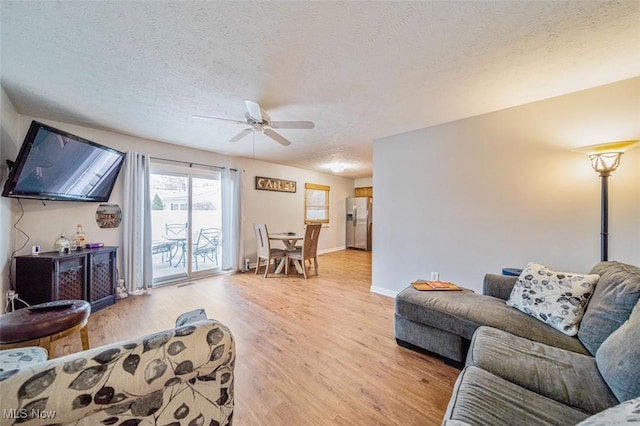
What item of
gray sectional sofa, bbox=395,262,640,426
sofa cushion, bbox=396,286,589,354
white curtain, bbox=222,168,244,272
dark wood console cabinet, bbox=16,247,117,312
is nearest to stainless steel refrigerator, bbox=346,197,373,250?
white curtain, bbox=222,168,244,272

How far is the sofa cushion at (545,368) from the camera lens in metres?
1.01

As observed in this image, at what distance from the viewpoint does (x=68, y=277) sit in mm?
2586

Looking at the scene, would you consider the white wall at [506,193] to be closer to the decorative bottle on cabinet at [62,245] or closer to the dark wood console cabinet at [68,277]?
the dark wood console cabinet at [68,277]

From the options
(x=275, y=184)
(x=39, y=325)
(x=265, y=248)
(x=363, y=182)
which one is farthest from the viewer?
(x=363, y=182)

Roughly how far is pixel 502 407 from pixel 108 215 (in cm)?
451

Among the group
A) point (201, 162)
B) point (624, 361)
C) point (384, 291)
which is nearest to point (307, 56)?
point (624, 361)

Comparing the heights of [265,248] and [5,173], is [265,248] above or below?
below

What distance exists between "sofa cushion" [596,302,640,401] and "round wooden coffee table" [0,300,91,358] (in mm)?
2997

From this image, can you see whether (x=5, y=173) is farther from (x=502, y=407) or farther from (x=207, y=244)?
(x=502, y=407)

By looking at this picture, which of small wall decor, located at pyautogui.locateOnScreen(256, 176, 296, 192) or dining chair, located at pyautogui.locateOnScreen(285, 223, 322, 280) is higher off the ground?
small wall decor, located at pyautogui.locateOnScreen(256, 176, 296, 192)

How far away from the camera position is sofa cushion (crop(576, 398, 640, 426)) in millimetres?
609

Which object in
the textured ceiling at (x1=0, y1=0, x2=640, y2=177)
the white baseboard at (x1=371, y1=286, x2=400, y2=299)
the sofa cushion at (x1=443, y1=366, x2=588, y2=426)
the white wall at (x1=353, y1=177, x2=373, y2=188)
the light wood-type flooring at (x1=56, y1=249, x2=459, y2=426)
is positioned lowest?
the light wood-type flooring at (x1=56, y1=249, x2=459, y2=426)

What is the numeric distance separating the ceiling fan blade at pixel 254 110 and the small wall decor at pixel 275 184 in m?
2.87

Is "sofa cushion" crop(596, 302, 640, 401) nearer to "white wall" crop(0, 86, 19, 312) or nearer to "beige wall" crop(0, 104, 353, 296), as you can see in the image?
"white wall" crop(0, 86, 19, 312)
